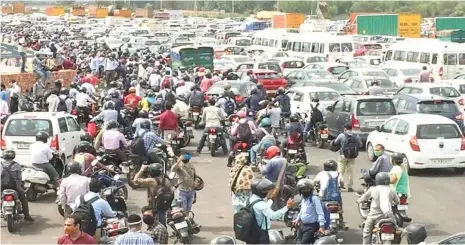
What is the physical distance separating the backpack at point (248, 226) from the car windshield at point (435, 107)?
38.7 ft

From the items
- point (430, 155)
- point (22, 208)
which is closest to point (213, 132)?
point (430, 155)

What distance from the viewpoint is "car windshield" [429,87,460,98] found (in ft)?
77.9

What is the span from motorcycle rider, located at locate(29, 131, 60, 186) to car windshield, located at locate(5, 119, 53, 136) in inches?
63.0

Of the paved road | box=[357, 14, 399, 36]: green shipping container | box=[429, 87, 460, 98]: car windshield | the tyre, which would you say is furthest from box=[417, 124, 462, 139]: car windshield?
box=[357, 14, 399, 36]: green shipping container

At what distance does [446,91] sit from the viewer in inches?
944

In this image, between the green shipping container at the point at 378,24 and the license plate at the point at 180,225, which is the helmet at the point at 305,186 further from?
the green shipping container at the point at 378,24

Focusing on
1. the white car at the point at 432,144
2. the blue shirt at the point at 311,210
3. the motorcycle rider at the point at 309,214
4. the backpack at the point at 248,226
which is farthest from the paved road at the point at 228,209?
the backpack at the point at 248,226

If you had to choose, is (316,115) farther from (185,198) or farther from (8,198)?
(8,198)

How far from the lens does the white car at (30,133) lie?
16.0 metres

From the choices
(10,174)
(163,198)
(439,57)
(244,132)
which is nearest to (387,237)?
(163,198)

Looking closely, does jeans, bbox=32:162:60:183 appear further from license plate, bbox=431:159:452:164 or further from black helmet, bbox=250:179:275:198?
license plate, bbox=431:159:452:164

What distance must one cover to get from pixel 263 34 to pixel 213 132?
32613 millimetres

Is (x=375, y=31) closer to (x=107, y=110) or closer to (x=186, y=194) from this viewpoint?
(x=107, y=110)

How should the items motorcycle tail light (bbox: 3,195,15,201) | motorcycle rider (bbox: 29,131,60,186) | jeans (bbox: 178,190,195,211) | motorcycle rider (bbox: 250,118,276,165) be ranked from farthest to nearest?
1. motorcycle rider (bbox: 250,118,276,165)
2. motorcycle rider (bbox: 29,131,60,186)
3. motorcycle tail light (bbox: 3,195,15,201)
4. jeans (bbox: 178,190,195,211)
